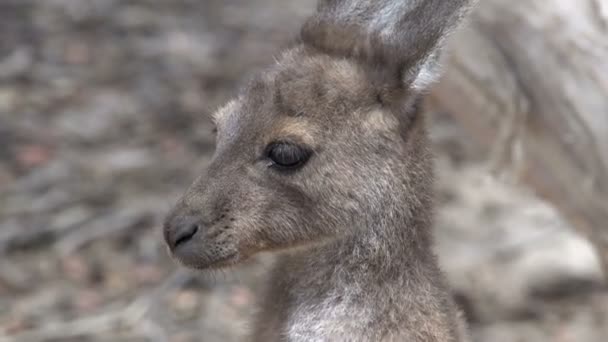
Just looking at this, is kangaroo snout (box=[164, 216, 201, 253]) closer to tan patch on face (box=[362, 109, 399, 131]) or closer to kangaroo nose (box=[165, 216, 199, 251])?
kangaroo nose (box=[165, 216, 199, 251])

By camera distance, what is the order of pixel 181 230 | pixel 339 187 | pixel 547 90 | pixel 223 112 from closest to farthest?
pixel 181 230 → pixel 339 187 → pixel 223 112 → pixel 547 90

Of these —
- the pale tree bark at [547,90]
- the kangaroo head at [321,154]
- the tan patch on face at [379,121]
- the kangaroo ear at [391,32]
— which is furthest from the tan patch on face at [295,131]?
the pale tree bark at [547,90]

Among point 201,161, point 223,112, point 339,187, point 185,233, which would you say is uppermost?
point 223,112

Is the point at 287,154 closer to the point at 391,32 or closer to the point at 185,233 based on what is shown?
the point at 185,233

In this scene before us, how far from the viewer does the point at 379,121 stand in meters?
3.57

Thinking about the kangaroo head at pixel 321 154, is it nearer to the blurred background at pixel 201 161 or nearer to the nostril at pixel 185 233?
the nostril at pixel 185 233

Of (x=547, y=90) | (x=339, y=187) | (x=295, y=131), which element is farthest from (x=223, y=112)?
(x=547, y=90)

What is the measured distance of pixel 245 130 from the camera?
11.7 feet

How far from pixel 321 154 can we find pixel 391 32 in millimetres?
460

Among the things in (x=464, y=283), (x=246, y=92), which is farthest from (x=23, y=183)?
(x=246, y=92)

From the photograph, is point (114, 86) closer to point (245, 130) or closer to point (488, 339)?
point (488, 339)

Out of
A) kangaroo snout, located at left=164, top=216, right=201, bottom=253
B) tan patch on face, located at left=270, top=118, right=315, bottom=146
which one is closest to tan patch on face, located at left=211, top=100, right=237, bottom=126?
tan patch on face, located at left=270, top=118, right=315, bottom=146

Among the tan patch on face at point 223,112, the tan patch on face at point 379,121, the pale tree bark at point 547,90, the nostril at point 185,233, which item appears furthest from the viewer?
the pale tree bark at point 547,90

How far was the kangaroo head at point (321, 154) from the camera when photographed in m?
3.46
